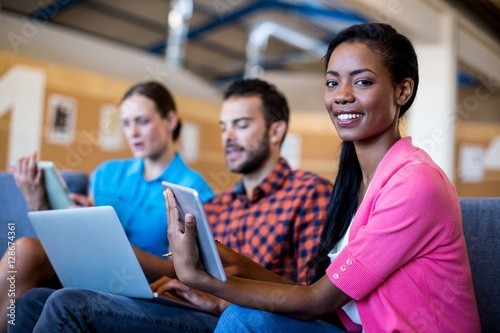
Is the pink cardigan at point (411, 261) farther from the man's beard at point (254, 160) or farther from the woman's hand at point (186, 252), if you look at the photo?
the man's beard at point (254, 160)

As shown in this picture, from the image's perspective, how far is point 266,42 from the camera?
771 centimetres

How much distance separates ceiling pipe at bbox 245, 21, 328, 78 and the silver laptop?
5.71 meters

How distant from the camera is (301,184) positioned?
5.79 feet

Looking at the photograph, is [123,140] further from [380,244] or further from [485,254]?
[380,244]

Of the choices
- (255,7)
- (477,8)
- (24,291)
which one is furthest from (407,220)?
(255,7)

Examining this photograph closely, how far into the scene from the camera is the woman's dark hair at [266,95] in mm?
1986

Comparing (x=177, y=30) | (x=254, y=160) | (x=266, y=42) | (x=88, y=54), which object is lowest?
(x=254, y=160)

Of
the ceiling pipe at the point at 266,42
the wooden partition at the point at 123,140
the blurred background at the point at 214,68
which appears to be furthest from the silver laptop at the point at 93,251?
the ceiling pipe at the point at 266,42

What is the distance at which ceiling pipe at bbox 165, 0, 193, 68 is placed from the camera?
6.30m

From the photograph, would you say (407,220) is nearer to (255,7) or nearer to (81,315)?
(81,315)

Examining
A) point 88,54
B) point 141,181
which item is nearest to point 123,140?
point 88,54

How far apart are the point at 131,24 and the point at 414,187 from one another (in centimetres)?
639

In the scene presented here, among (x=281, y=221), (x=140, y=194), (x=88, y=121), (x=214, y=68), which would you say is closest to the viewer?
(x=281, y=221)

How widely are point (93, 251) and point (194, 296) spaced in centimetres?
27
